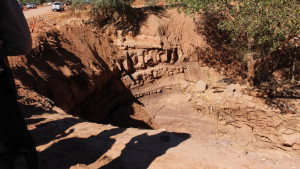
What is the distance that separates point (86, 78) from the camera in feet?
31.2

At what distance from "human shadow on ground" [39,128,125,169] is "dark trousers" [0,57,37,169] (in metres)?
2.17

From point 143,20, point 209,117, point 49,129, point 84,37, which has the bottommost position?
point 209,117

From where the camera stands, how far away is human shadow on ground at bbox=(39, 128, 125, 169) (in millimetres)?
3746

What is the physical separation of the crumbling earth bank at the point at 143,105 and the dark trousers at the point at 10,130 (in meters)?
2.17

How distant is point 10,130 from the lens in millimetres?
1612

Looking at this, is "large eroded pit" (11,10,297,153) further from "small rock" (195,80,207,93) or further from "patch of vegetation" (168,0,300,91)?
"patch of vegetation" (168,0,300,91)

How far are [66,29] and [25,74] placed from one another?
13.3ft

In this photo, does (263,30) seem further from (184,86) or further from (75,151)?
(75,151)

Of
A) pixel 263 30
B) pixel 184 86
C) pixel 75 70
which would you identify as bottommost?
pixel 184 86

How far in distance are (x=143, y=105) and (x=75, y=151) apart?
27.3 feet

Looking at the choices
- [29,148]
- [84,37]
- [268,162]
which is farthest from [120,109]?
[29,148]

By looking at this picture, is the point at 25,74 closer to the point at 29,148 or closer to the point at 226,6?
the point at 29,148

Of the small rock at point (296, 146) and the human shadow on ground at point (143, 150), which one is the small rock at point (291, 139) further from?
the human shadow on ground at point (143, 150)

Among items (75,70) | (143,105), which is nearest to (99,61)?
(75,70)
